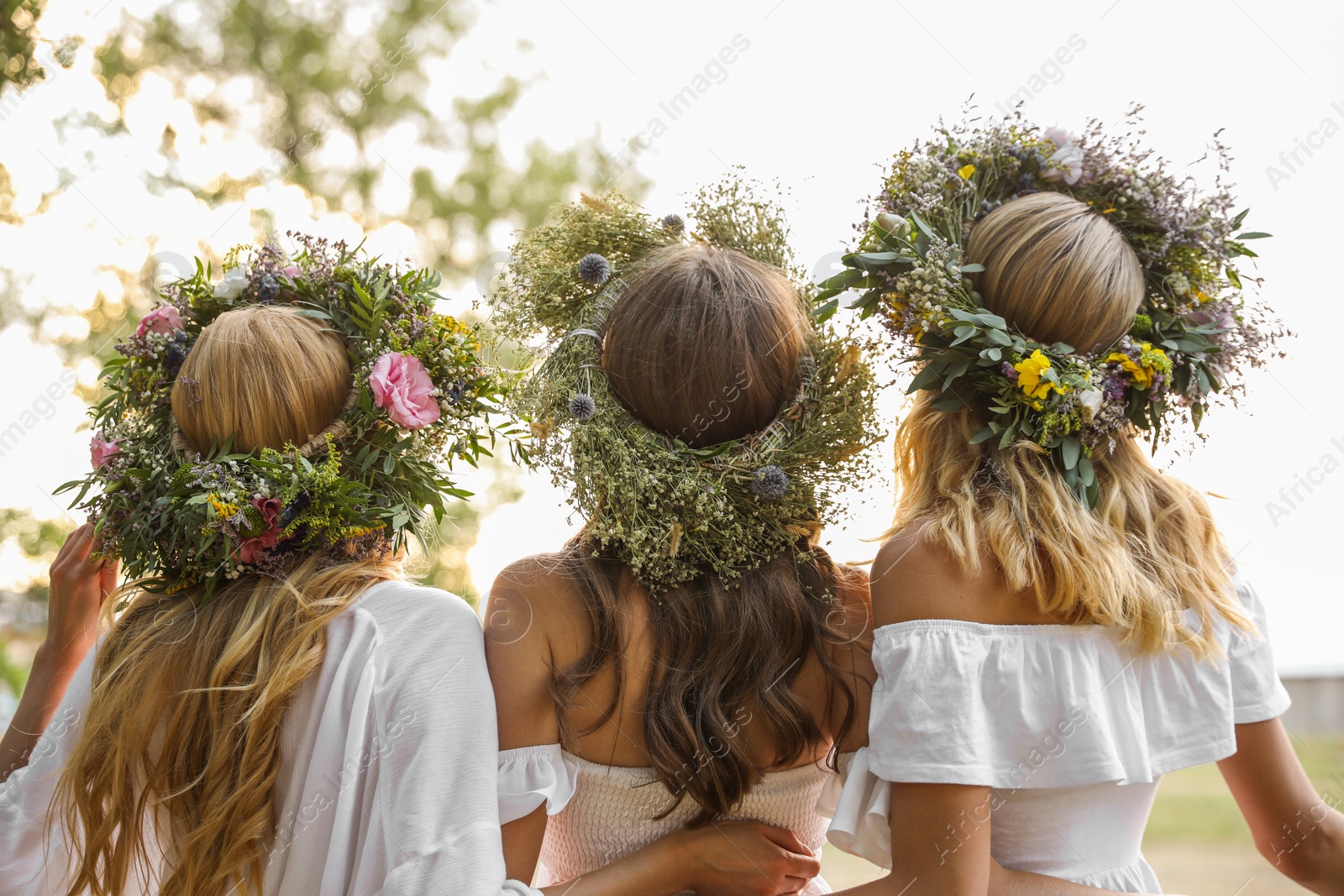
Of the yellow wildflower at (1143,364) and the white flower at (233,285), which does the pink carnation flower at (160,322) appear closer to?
the white flower at (233,285)

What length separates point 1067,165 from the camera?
1900mm

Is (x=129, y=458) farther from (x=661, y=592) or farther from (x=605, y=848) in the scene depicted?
(x=605, y=848)

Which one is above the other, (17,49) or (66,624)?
(17,49)

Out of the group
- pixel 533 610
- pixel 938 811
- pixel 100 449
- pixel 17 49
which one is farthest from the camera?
pixel 17 49

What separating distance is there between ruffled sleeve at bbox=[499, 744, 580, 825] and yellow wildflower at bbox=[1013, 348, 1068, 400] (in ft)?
3.57

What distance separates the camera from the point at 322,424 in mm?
1905

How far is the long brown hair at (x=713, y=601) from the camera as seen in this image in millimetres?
1794

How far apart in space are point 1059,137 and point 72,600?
2.35 meters

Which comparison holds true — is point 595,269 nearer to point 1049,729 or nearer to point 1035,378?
point 1035,378

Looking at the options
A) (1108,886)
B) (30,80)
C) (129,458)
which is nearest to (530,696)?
(129,458)

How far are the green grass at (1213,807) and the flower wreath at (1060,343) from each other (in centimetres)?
681

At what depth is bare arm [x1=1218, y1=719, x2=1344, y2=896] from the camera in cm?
186

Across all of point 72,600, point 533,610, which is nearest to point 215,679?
point 533,610

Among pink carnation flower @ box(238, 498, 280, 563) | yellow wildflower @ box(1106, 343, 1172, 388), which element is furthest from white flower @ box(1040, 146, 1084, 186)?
pink carnation flower @ box(238, 498, 280, 563)
